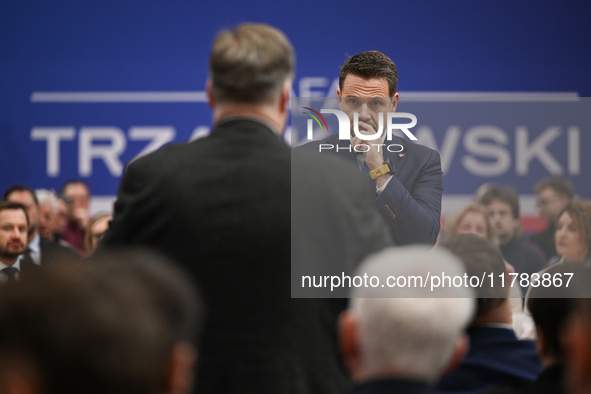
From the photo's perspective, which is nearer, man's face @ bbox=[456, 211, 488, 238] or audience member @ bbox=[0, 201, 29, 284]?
man's face @ bbox=[456, 211, 488, 238]

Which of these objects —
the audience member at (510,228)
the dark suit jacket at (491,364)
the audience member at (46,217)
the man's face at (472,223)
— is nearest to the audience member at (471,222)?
the man's face at (472,223)

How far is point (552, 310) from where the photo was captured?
50.1 inches

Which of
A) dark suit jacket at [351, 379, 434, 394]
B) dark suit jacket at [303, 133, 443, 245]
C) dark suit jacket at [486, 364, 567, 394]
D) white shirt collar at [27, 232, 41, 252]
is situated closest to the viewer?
dark suit jacket at [351, 379, 434, 394]

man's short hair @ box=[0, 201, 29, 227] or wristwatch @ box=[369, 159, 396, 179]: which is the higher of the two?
man's short hair @ box=[0, 201, 29, 227]

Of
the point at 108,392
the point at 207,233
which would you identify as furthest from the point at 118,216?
the point at 108,392

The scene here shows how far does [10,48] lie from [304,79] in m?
2.79

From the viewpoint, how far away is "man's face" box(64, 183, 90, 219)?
5.20m

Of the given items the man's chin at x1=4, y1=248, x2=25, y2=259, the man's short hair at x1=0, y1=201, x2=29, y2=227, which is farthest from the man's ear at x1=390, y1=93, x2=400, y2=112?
the man's short hair at x1=0, y1=201, x2=29, y2=227

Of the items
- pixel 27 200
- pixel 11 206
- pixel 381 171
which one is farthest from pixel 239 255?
pixel 27 200

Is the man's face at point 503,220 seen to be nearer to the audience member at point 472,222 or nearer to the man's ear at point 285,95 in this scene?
the audience member at point 472,222

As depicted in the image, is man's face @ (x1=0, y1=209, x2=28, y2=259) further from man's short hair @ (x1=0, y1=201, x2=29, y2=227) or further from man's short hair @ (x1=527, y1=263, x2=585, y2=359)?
man's short hair @ (x1=527, y1=263, x2=585, y2=359)

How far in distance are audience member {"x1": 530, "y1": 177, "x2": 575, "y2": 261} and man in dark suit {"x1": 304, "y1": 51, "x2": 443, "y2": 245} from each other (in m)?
0.30

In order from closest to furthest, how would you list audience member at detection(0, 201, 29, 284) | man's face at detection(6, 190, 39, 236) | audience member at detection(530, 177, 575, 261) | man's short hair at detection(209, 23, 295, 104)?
1. man's short hair at detection(209, 23, 295, 104)
2. audience member at detection(530, 177, 575, 261)
3. audience member at detection(0, 201, 29, 284)
4. man's face at detection(6, 190, 39, 236)

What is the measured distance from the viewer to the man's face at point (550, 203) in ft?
6.19
